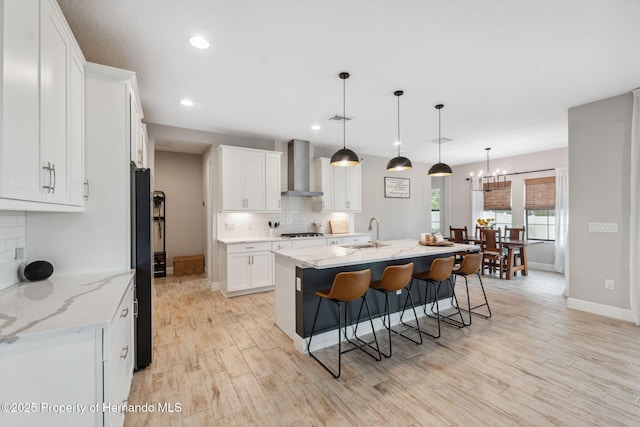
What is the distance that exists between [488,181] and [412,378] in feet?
22.9

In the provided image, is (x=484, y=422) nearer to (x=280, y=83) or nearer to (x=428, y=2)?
(x=428, y=2)

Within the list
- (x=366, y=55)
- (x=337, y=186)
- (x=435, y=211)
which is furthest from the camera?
(x=435, y=211)

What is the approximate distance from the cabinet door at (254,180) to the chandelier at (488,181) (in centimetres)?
566

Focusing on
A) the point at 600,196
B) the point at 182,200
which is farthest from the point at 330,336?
the point at 182,200

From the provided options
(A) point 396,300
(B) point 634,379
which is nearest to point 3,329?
(A) point 396,300

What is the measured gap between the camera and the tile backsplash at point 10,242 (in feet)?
5.59

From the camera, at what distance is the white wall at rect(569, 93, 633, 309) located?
3467 millimetres

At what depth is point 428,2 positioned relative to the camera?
1.90m

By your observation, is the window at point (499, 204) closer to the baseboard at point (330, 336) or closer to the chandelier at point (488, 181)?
the chandelier at point (488, 181)

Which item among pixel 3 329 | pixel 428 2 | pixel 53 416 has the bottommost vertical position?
pixel 53 416

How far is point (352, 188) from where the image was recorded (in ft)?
20.4

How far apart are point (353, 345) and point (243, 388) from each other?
3.88ft

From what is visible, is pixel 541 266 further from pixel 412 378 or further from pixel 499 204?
pixel 412 378

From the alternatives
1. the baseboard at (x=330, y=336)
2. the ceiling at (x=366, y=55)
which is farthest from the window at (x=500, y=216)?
the baseboard at (x=330, y=336)
